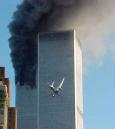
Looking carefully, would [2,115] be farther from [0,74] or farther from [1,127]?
[0,74]

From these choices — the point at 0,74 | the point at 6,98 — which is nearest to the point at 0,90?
the point at 6,98

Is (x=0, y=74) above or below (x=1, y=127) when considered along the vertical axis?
above

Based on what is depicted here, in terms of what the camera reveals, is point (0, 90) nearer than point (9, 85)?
Yes

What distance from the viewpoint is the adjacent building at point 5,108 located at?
13300 cm

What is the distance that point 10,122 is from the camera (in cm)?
13838

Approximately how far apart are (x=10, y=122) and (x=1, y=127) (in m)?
6.25

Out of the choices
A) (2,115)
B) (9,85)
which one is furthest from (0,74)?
(2,115)

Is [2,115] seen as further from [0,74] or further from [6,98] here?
[0,74]

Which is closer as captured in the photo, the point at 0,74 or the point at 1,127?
the point at 1,127

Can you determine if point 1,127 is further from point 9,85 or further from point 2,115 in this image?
point 9,85

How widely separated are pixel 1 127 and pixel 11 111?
22.7 feet

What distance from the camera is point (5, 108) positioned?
134 m

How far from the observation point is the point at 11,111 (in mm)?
138625

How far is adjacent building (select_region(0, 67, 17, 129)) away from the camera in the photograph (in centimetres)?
13300
